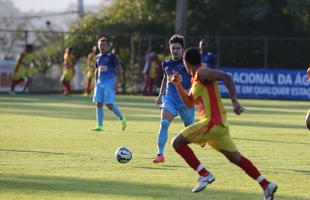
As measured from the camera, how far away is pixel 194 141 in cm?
1162

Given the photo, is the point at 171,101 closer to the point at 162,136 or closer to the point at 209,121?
the point at 162,136

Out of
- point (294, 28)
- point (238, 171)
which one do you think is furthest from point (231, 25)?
point (238, 171)

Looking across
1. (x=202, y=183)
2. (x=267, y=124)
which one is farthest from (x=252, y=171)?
(x=267, y=124)

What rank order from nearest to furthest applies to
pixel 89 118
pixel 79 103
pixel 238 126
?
pixel 238 126, pixel 89 118, pixel 79 103

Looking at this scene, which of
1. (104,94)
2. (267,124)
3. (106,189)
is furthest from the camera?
(267,124)

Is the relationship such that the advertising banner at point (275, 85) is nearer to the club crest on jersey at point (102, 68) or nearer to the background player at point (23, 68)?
the background player at point (23, 68)

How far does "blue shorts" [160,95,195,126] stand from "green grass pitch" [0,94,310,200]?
2.39ft

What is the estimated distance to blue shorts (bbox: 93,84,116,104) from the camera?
21.8 metres

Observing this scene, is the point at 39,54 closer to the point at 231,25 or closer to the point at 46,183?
the point at 231,25

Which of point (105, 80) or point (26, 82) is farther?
point (26, 82)

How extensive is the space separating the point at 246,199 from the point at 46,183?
287 centimetres

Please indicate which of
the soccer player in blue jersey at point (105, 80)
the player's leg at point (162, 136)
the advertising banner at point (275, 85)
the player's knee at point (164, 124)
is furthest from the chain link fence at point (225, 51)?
the player's knee at point (164, 124)

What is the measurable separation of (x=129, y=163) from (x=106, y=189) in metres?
3.01

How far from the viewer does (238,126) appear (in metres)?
24.2
